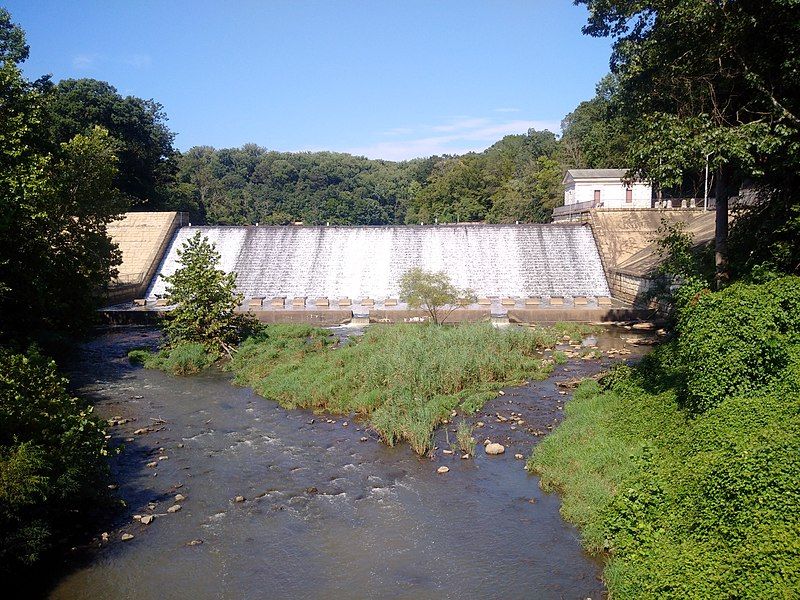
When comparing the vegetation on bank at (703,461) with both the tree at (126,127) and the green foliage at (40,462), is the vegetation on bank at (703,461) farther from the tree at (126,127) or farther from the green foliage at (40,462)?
the tree at (126,127)

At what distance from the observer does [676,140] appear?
437 inches

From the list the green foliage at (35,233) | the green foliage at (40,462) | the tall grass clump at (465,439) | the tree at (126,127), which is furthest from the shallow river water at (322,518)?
the tree at (126,127)

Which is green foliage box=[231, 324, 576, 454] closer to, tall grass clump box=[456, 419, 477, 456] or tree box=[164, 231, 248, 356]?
tall grass clump box=[456, 419, 477, 456]

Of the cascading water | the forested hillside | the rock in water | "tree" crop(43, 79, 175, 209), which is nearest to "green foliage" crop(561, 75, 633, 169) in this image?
the forested hillside

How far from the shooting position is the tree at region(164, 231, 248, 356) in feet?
61.8

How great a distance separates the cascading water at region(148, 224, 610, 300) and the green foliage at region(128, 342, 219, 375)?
856 centimetres

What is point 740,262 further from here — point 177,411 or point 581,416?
point 177,411

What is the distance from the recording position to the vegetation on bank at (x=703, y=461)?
618 cm

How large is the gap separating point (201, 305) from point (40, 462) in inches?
442

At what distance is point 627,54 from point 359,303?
14036mm

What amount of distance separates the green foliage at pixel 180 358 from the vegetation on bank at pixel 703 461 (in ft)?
34.5

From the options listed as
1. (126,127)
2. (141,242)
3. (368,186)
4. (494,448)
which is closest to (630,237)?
(494,448)

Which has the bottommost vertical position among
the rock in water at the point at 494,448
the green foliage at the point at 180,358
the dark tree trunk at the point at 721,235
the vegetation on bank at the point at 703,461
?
the rock in water at the point at 494,448

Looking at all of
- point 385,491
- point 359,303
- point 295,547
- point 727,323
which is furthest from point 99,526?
point 359,303
